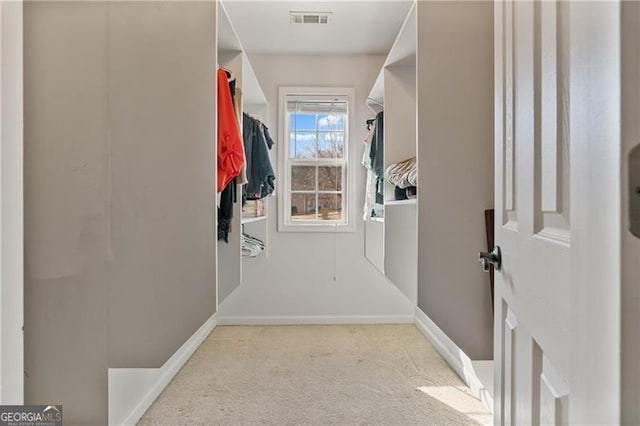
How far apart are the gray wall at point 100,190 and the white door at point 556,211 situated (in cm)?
88

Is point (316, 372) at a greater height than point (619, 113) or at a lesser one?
lesser

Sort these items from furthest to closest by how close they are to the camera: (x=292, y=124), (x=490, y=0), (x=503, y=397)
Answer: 1. (x=292, y=124)
2. (x=490, y=0)
3. (x=503, y=397)

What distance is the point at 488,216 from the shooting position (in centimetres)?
168

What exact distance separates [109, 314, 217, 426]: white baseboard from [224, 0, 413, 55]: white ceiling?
2.29 meters

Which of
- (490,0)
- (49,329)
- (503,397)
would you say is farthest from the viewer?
(490,0)

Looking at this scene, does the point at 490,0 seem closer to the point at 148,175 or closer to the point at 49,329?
the point at 148,175

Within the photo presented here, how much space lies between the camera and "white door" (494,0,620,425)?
0.39 meters

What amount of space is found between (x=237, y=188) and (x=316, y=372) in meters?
1.19

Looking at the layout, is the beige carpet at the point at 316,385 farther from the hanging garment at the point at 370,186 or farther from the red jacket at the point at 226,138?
the red jacket at the point at 226,138

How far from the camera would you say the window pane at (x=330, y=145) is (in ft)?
11.2
